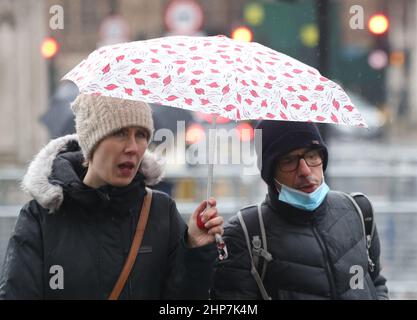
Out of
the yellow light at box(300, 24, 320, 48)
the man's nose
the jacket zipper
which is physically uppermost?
the yellow light at box(300, 24, 320, 48)

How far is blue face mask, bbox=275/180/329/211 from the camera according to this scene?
4.20 m

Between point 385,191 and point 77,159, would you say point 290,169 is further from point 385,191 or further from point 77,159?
point 385,191

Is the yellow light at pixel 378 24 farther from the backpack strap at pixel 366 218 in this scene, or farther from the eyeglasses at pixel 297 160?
the eyeglasses at pixel 297 160

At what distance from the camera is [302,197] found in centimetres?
420

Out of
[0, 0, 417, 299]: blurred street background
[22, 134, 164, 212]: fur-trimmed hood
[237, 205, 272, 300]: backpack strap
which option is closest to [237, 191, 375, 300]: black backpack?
[237, 205, 272, 300]: backpack strap

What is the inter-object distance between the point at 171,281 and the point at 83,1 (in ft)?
150

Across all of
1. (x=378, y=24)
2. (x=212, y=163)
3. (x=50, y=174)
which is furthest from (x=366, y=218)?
(x=378, y=24)

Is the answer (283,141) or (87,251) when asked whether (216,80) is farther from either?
(87,251)

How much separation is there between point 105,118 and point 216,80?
447 mm

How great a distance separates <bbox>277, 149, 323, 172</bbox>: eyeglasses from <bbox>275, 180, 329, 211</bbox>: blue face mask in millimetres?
81

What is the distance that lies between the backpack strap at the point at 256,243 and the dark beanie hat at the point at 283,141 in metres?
0.16

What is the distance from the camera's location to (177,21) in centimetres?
1587

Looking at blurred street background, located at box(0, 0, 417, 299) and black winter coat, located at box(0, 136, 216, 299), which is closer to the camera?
black winter coat, located at box(0, 136, 216, 299)

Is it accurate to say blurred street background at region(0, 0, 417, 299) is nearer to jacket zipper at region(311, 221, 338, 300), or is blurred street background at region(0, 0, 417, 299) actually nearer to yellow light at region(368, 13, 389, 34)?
yellow light at region(368, 13, 389, 34)
